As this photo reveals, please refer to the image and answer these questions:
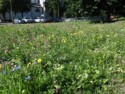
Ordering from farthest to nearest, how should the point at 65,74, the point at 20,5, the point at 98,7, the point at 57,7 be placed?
the point at 57,7
the point at 20,5
the point at 98,7
the point at 65,74

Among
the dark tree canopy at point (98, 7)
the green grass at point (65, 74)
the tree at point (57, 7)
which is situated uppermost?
the green grass at point (65, 74)

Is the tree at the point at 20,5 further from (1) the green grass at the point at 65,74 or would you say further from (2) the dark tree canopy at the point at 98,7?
(1) the green grass at the point at 65,74

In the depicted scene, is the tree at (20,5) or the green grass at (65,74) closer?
the green grass at (65,74)

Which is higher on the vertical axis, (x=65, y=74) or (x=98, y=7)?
(x=65, y=74)

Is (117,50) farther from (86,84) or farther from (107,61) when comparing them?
(86,84)

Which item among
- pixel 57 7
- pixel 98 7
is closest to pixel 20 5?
pixel 57 7

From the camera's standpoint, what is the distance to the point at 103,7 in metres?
39.6

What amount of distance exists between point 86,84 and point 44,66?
3.47ft

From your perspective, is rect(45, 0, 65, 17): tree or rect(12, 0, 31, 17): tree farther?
rect(45, 0, 65, 17): tree

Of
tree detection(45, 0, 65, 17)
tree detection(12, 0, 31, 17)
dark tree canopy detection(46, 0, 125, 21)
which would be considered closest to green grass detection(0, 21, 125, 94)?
dark tree canopy detection(46, 0, 125, 21)

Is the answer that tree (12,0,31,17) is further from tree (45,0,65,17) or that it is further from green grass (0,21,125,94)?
green grass (0,21,125,94)

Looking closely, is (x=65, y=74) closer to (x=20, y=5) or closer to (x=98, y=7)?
(x=98, y=7)

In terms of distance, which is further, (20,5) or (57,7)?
(57,7)

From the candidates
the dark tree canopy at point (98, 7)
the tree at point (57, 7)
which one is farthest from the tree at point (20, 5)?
the dark tree canopy at point (98, 7)
